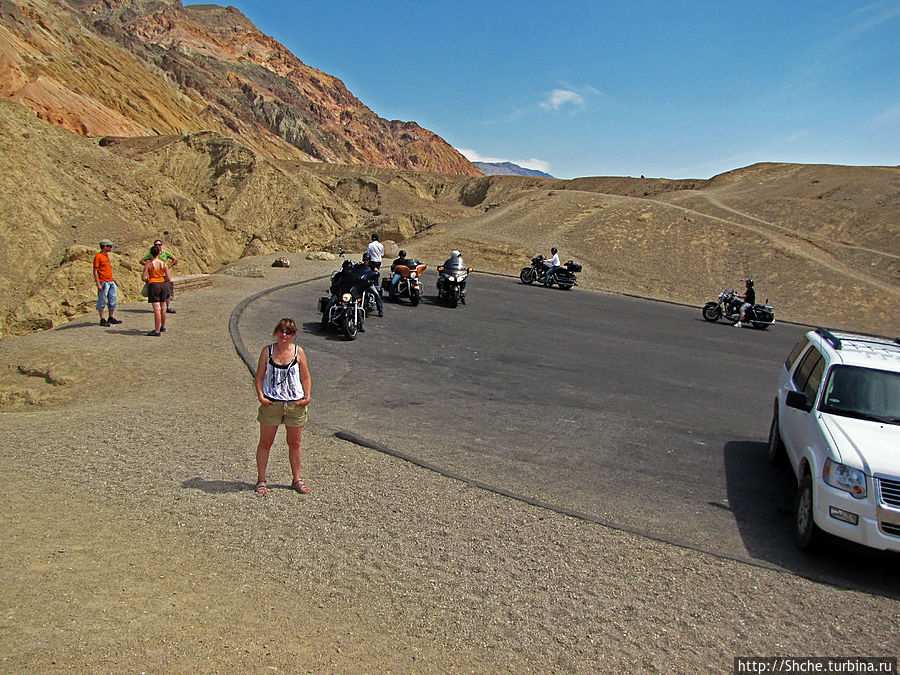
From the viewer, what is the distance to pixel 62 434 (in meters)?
7.00

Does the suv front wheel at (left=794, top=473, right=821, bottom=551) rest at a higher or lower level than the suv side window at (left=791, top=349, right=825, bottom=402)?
lower

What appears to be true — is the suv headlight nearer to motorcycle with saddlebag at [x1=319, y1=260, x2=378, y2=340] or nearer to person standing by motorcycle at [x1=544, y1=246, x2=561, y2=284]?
motorcycle with saddlebag at [x1=319, y1=260, x2=378, y2=340]

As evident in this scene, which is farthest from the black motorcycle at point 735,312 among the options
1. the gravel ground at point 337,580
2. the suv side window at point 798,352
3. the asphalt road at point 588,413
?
the gravel ground at point 337,580

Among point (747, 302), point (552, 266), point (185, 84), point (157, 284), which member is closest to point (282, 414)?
point (157, 284)

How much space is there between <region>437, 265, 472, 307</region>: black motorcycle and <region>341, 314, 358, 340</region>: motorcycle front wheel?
213 inches

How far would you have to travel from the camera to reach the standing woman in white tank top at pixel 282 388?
18.6 feet

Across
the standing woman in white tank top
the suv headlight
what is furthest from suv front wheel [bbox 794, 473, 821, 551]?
the standing woman in white tank top

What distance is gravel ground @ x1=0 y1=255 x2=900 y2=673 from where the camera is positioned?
3764mm

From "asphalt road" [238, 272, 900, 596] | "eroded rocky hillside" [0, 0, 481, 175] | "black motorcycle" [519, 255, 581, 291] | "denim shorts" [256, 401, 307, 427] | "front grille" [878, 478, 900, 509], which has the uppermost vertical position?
"eroded rocky hillside" [0, 0, 481, 175]

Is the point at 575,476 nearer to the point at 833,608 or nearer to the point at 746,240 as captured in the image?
the point at 833,608

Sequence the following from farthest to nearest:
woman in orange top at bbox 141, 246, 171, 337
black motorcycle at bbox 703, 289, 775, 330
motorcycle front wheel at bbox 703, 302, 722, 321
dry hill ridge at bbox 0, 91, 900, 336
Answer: dry hill ridge at bbox 0, 91, 900, 336
motorcycle front wheel at bbox 703, 302, 722, 321
black motorcycle at bbox 703, 289, 775, 330
woman in orange top at bbox 141, 246, 171, 337

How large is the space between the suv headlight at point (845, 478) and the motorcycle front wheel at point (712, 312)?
54.4 ft

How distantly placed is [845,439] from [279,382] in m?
5.20

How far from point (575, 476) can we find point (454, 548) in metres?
2.34
